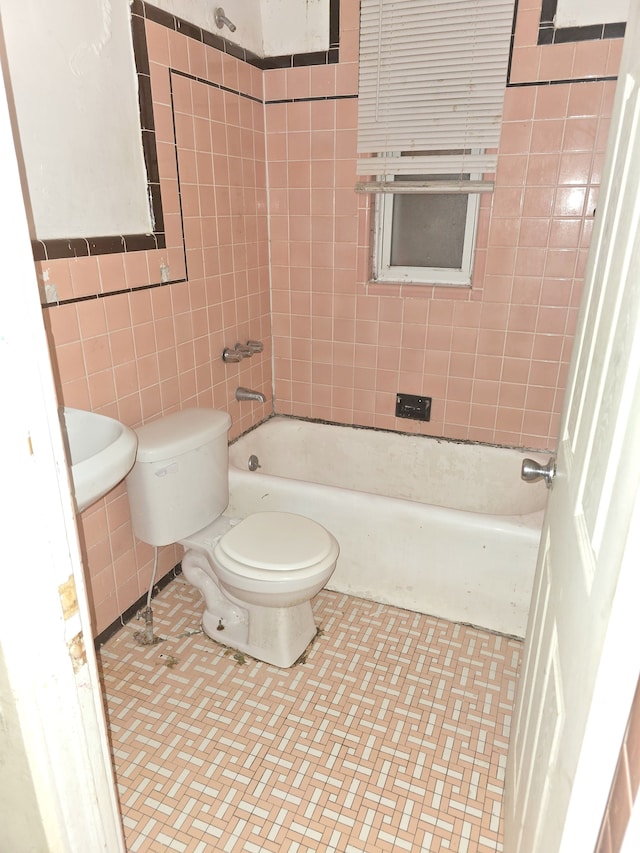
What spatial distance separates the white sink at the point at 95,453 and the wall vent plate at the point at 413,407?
1553 millimetres

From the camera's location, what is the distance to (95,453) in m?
1.43

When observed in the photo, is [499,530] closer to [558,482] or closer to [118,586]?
[558,482]

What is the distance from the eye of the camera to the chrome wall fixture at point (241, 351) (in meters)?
2.46

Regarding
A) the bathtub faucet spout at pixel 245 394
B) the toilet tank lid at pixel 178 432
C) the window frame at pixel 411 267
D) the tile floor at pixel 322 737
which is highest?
the window frame at pixel 411 267

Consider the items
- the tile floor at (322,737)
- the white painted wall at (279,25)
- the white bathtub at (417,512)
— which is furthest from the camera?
the white painted wall at (279,25)

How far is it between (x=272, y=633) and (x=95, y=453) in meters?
0.89

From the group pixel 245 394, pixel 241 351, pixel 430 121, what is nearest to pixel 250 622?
pixel 245 394

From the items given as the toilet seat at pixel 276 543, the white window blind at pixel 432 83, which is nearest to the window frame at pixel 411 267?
the white window blind at pixel 432 83

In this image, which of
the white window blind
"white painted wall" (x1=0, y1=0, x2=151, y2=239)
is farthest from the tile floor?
the white window blind

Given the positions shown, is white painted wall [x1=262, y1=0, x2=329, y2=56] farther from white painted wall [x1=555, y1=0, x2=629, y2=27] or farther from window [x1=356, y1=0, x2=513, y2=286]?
white painted wall [x1=555, y1=0, x2=629, y2=27]

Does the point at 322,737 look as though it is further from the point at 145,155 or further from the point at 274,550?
the point at 145,155

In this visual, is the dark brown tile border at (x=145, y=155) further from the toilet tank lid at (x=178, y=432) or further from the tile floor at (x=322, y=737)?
the tile floor at (x=322, y=737)

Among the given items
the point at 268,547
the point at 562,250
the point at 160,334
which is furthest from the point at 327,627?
the point at 562,250

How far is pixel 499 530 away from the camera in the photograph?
1.94 meters
